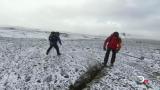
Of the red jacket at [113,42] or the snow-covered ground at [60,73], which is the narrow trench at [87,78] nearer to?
the snow-covered ground at [60,73]

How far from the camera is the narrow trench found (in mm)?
19391

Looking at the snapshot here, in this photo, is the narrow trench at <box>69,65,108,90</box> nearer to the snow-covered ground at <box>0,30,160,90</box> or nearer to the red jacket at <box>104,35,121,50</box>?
the snow-covered ground at <box>0,30,160,90</box>

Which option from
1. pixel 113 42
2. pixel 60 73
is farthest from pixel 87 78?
pixel 113 42

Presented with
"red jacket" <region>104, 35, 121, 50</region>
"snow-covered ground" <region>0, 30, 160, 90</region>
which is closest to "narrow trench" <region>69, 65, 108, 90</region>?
"snow-covered ground" <region>0, 30, 160, 90</region>

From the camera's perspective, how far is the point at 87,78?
20641 millimetres

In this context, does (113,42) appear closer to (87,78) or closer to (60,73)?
Answer: (87,78)

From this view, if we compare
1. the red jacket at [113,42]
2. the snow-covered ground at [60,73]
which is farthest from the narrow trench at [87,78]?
the red jacket at [113,42]

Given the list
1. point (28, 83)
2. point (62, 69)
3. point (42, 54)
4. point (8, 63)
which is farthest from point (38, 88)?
point (42, 54)

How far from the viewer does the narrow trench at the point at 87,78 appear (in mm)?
19391

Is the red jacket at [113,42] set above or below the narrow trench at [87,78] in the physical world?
above

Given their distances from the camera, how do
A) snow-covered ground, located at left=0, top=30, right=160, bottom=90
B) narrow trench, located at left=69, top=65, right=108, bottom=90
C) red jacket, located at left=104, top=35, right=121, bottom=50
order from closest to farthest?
narrow trench, located at left=69, top=65, right=108, bottom=90
snow-covered ground, located at left=0, top=30, right=160, bottom=90
red jacket, located at left=104, top=35, right=121, bottom=50

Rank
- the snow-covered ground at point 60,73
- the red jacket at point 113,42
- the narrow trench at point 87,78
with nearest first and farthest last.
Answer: the narrow trench at point 87,78 → the snow-covered ground at point 60,73 → the red jacket at point 113,42

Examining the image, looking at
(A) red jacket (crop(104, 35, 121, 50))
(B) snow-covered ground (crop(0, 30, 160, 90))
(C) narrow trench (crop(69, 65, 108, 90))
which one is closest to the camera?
(C) narrow trench (crop(69, 65, 108, 90))

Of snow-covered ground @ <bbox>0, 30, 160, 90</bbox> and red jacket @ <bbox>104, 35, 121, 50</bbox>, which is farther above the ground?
red jacket @ <bbox>104, 35, 121, 50</bbox>
